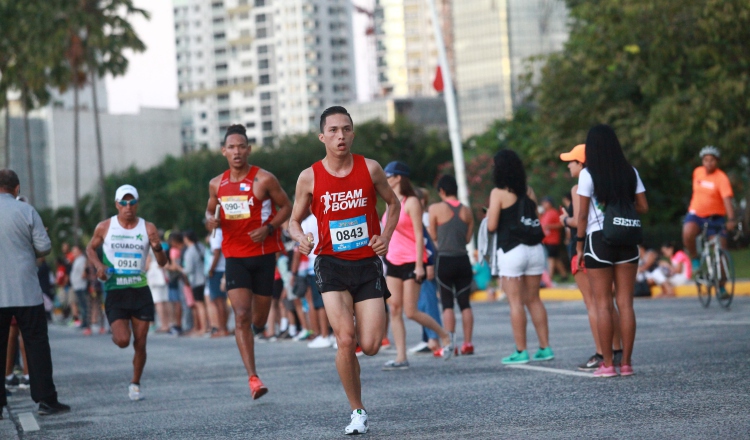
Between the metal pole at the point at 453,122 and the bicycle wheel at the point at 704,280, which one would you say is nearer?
the bicycle wheel at the point at 704,280

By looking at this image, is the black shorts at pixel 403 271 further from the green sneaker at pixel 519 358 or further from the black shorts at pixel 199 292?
the black shorts at pixel 199 292

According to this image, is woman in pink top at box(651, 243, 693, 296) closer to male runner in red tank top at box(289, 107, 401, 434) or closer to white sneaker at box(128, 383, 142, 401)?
white sneaker at box(128, 383, 142, 401)

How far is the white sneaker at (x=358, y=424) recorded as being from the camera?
7.27m

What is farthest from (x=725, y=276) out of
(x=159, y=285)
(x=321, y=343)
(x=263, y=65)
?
(x=263, y=65)

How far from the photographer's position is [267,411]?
29.3ft

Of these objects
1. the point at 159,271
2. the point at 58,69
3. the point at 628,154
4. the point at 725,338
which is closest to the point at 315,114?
the point at 58,69

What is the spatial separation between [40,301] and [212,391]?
1.89 m

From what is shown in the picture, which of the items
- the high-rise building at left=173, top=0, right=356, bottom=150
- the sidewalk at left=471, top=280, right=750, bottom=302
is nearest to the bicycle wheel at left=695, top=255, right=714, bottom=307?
the sidewalk at left=471, top=280, right=750, bottom=302

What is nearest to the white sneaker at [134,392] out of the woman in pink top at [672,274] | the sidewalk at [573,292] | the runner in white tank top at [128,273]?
the runner in white tank top at [128,273]

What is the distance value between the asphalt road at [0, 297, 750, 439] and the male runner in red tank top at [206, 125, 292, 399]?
2.60 feet

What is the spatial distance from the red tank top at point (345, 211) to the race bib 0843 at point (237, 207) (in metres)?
2.49

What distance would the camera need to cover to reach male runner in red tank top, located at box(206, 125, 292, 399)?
9.94 m

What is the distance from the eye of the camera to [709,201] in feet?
51.5

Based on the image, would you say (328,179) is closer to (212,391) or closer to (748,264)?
(212,391)
